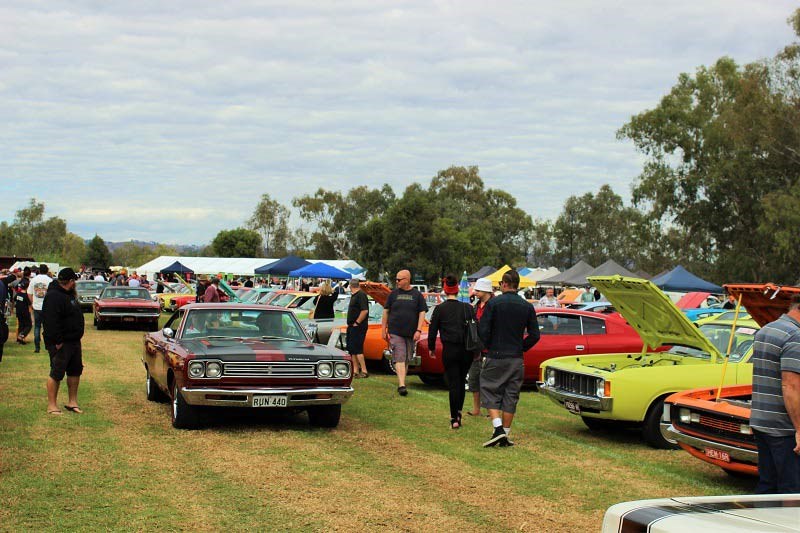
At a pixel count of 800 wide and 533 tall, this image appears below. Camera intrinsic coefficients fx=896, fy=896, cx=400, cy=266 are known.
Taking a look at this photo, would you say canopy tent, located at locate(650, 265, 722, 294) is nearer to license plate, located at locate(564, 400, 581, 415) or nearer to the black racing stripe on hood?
license plate, located at locate(564, 400, 581, 415)

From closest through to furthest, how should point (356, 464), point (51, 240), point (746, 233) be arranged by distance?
point (356, 464) < point (746, 233) < point (51, 240)

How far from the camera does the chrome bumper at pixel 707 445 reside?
295 inches

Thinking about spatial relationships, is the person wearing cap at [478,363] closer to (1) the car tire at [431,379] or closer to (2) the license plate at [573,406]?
(2) the license plate at [573,406]

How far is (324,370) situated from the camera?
994cm

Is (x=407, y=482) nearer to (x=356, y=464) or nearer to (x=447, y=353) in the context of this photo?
(x=356, y=464)

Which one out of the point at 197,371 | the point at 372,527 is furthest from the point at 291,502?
the point at 197,371

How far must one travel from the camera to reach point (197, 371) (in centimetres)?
952

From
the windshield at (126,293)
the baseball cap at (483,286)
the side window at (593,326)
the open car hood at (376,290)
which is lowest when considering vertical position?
the side window at (593,326)

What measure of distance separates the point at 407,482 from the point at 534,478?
3.91 ft

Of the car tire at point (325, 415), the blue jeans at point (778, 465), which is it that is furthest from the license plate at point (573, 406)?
the blue jeans at point (778, 465)

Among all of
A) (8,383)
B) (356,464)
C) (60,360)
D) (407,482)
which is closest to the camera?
(407,482)

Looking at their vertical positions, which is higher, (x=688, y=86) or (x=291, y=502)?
(x=688, y=86)

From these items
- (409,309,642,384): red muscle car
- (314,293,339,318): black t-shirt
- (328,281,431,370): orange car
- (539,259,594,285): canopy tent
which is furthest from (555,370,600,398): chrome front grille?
(539,259,594,285): canopy tent

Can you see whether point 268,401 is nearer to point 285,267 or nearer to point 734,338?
point 734,338
